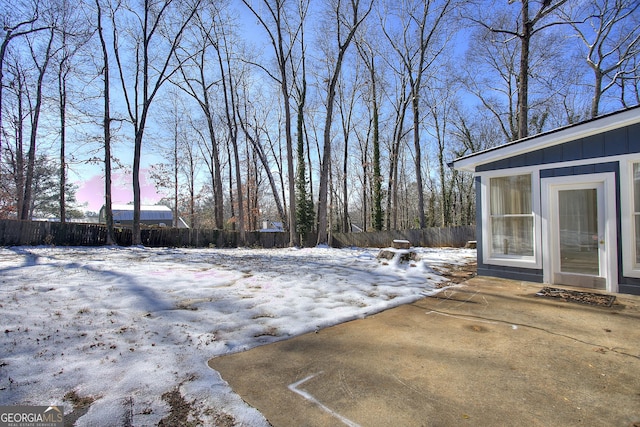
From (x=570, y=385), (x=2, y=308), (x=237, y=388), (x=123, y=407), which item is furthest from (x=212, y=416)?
(x=2, y=308)

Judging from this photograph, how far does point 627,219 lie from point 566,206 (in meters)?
0.80

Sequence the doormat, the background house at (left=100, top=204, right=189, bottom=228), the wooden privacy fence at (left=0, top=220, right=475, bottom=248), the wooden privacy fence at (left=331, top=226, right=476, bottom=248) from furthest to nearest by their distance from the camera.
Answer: the background house at (left=100, top=204, right=189, bottom=228) < the wooden privacy fence at (left=331, top=226, right=476, bottom=248) < the wooden privacy fence at (left=0, top=220, right=475, bottom=248) < the doormat

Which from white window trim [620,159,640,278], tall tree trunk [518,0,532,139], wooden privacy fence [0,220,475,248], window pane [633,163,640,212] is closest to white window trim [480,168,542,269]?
white window trim [620,159,640,278]

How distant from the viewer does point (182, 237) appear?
53.8 feet

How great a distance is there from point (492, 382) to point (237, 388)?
6.14 feet

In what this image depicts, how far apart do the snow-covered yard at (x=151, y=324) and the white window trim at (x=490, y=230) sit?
3.66 feet

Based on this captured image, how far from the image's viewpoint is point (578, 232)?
515cm

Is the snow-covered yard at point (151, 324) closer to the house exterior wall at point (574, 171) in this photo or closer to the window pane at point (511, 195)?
the house exterior wall at point (574, 171)

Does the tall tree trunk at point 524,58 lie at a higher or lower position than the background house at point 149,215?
higher

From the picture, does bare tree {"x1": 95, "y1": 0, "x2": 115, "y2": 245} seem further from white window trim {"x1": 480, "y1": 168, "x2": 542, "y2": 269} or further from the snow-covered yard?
white window trim {"x1": 480, "y1": 168, "x2": 542, "y2": 269}

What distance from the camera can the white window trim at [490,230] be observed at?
17.7 feet

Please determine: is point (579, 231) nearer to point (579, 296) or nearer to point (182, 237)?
point (579, 296)

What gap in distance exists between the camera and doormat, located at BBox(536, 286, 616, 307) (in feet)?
13.9

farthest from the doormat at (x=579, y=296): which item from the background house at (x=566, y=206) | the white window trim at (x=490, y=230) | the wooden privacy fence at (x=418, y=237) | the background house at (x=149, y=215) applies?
the background house at (x=149, y=215)
